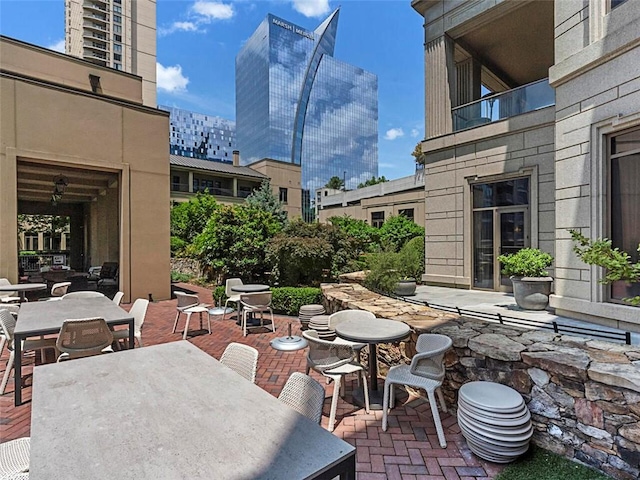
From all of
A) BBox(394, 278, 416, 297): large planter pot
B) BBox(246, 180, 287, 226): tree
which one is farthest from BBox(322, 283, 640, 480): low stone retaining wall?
BBox(246, 180, 287, 226): tree

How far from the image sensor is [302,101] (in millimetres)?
72062

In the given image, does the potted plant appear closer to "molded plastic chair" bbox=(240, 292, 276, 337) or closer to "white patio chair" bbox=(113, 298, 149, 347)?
"molded plastic chair" bbox=(240, 292, 276, 337)

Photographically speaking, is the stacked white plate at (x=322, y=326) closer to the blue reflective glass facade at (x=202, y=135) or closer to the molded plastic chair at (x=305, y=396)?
the molded plastic chair at (x=305, y=396)

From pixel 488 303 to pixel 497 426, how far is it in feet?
16.7

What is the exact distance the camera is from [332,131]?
86062 mm

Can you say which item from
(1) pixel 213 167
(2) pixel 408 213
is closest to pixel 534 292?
(2) pixel 408 213

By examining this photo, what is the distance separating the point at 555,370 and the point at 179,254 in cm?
1771

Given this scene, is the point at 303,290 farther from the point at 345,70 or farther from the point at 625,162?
the point at 345,70

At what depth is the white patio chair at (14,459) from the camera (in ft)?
5.83

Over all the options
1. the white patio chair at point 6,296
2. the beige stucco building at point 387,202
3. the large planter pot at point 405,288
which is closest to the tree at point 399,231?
the beige stucco building at point 387,202

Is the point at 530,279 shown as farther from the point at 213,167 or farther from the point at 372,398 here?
the point at 213,167

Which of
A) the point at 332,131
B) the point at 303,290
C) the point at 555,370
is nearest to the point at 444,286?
the point at 303,290

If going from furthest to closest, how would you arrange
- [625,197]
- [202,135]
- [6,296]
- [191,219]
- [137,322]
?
1. [202,135]
2. [191,219]
3. [6,296]
4. [625,197]
5. [137,322]

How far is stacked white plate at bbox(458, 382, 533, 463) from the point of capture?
2518 millimetres
